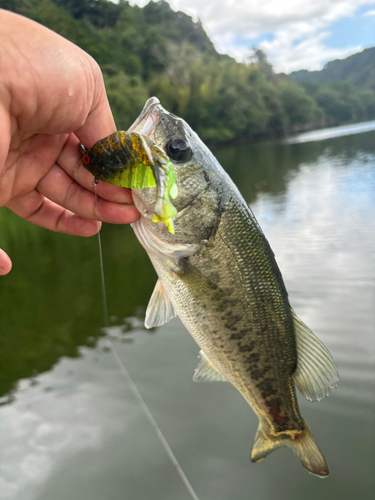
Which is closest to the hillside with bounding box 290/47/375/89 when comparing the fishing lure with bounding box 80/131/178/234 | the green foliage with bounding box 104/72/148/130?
the green foliage with bounding box 104/72/148/130

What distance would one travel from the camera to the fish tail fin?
2102 millimetres

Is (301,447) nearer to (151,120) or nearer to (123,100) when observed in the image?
(151,120)

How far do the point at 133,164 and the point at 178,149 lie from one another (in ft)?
1.20

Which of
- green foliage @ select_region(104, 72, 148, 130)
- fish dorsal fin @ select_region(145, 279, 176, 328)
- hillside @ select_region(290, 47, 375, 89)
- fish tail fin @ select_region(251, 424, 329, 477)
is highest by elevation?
hillside @ select_region(290, 47, 375, 89)

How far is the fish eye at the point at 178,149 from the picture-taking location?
190cm

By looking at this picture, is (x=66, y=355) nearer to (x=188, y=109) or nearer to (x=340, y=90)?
(x=188, y=109)

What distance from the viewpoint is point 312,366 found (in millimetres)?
2143

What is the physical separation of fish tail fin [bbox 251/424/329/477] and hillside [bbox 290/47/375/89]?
468ft

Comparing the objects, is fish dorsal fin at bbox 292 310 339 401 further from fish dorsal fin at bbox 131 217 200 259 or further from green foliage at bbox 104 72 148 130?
green foliage at bbox 104 72 148 130

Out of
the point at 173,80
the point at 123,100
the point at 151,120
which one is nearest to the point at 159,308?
the point at 151,120

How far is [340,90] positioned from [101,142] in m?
131

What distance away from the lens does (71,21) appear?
177ft

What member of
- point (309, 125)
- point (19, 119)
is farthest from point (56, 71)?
point (309, 125)

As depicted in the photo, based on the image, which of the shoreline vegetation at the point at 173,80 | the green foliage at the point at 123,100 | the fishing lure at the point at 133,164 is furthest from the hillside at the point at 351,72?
the fishing lure at the point at 133,164
